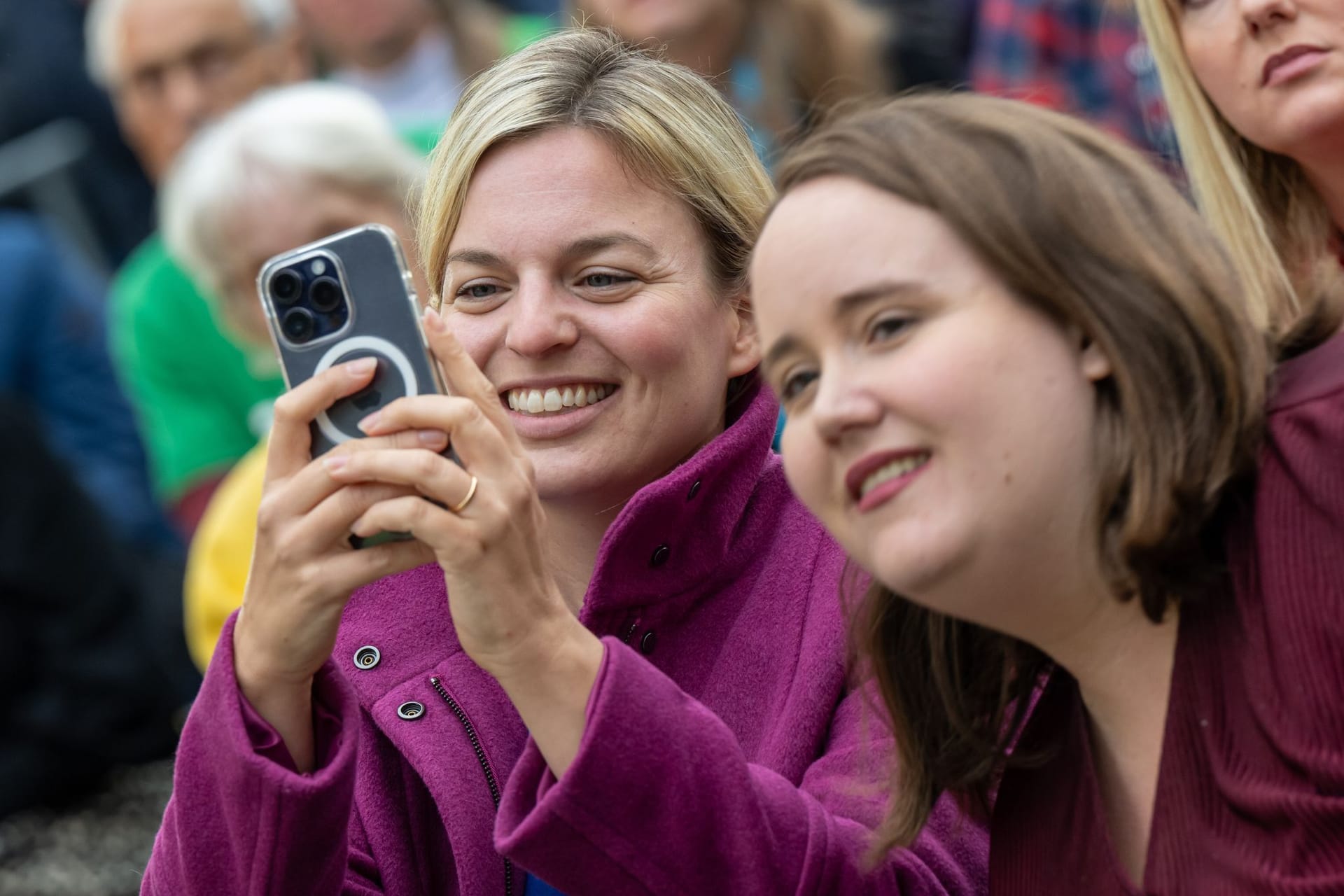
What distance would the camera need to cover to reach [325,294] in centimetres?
177

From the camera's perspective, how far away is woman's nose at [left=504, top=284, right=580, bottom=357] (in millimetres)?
2035

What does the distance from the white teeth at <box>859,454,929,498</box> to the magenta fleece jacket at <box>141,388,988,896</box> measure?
Answer: 0.29 metres

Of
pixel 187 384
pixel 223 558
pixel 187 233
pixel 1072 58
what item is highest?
pixel 187 233

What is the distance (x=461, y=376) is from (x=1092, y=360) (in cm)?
56

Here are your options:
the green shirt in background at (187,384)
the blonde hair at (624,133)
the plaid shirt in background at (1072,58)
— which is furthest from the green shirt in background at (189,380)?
the blonde hair at (624,133)

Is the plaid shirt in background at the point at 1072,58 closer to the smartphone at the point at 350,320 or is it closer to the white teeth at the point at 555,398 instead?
the white teeth at the point at 555,398

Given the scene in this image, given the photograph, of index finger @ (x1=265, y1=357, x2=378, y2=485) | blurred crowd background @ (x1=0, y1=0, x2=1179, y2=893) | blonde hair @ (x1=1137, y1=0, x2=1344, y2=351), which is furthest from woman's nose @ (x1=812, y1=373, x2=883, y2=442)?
blurred crowd background @ (x1=0, y1=0, x2=1179, y2=893)

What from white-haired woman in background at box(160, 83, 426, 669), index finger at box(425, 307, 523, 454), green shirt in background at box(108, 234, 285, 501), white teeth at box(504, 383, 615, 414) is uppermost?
index finger at box(425, 307, 523, 454)

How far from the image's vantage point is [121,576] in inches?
159

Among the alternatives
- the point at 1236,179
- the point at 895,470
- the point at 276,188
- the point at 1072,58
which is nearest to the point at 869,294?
the point at 895,470

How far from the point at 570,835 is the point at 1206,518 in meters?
0.60

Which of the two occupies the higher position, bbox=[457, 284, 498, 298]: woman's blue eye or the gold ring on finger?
the gold ring on finger

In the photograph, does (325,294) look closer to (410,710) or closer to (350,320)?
(350,320)

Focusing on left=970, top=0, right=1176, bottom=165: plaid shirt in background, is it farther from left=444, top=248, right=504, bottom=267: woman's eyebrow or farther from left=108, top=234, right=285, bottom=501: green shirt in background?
left=444, top=248, right=504, bottom=267: woman's eyebrow
